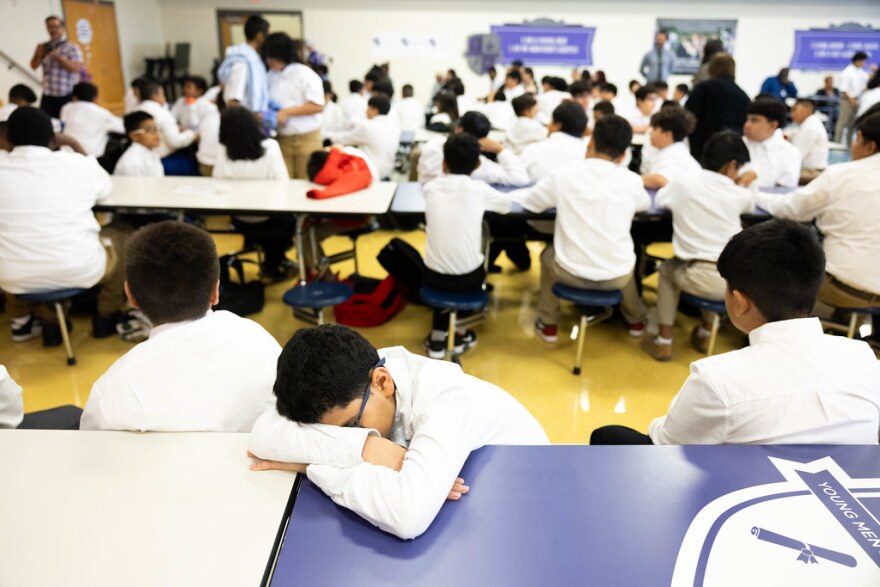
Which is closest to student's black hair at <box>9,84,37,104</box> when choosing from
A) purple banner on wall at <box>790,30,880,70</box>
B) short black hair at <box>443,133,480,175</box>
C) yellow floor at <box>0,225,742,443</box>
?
yellow floor at <box>0,225,742,443</box>

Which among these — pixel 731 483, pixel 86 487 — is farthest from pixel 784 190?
pixel 86 487

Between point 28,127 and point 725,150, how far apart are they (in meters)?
3.27

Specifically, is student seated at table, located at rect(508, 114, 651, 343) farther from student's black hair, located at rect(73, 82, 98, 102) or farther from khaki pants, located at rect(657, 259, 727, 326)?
student's black hair, located at rect(73, 82, 98, 102)

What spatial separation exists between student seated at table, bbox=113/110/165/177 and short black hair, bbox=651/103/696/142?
318cm

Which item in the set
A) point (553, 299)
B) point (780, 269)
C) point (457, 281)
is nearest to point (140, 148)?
point (457, 281)

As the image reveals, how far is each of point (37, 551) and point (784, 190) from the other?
401 cm

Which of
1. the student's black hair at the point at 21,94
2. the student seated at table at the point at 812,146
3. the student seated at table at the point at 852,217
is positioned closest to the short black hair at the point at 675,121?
the student seated at table at the point at 852,217

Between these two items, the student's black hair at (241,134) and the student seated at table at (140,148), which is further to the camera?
the student seated at table at (140,148)

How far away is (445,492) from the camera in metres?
1.05

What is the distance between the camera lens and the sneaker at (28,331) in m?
3.24

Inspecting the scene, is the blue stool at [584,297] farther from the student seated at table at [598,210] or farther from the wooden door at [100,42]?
the wooden door at [100,42]

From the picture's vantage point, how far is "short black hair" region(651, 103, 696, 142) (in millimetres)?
3660

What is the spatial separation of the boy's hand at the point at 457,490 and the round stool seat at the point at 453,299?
5.67 ft

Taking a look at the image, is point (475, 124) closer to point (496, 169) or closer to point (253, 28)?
point (496, 169)
